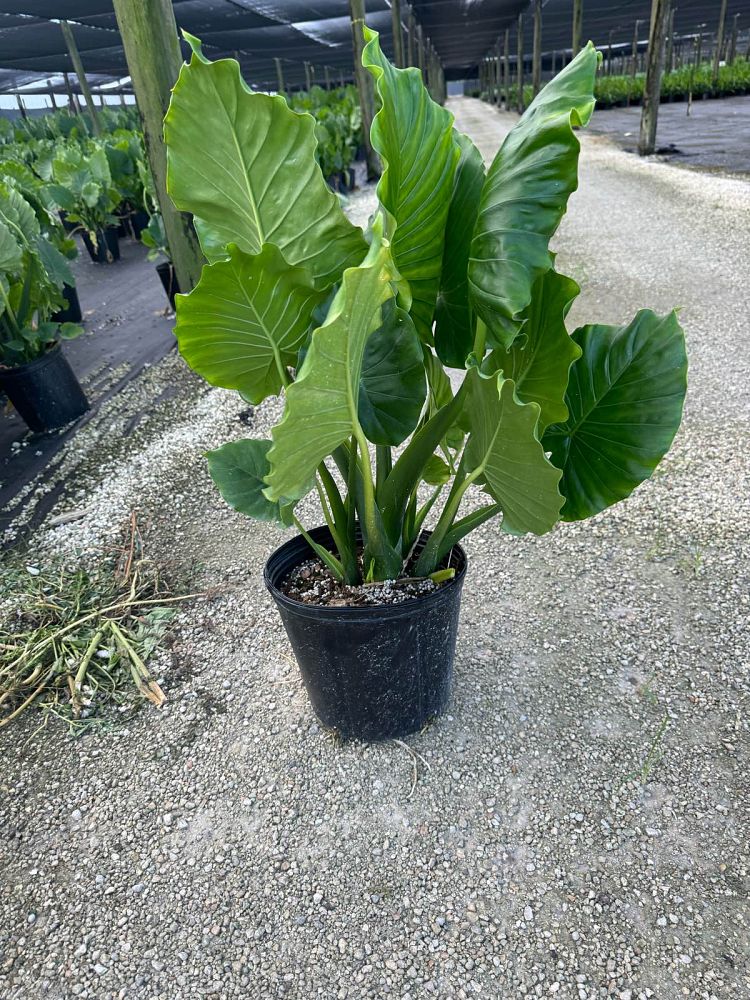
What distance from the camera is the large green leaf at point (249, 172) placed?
917mm

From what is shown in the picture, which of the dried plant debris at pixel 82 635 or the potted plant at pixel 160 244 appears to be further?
the potted plant at pixel 160 244

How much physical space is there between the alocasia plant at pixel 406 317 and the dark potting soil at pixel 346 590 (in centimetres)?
4

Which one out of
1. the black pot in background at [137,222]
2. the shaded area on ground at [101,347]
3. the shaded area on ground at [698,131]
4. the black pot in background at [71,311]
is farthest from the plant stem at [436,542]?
the shaded area on ground at [698,131]

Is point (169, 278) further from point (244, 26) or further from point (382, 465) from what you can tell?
point (244, 26)

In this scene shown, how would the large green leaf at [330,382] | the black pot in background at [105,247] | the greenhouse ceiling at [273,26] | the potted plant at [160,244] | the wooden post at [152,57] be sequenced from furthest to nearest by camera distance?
the greenhouse ceiling at [273,26]
the black pot in background at [105,247]
the potted plant at [160,244]
the wooden post at [152,57]
the large green leaf at [330,382]

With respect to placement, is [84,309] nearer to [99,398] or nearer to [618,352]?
[99,398]

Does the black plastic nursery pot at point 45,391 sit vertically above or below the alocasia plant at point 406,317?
below

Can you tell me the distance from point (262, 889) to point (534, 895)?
49 centimetres

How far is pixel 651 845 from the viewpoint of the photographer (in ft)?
4.03

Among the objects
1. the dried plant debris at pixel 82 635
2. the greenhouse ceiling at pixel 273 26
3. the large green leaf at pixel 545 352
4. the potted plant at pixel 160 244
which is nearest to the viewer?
the large green leaf at pixel 545 352

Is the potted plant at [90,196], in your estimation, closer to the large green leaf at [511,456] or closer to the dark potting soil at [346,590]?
the dark potting soil at [346,590]

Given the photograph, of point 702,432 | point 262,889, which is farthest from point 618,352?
point 702,432

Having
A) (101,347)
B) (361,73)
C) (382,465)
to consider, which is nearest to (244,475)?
(382,465)

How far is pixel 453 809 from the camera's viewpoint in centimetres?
133
